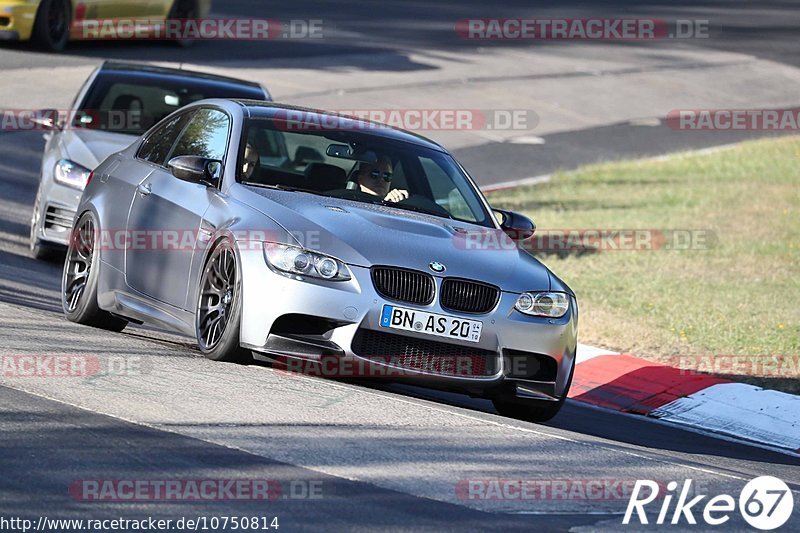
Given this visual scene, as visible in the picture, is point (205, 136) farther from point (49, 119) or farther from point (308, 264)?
point (49, 119)

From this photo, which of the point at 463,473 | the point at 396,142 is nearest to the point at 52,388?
the point at 463,473

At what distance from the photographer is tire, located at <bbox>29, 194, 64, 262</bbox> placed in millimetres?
12266

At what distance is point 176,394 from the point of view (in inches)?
283

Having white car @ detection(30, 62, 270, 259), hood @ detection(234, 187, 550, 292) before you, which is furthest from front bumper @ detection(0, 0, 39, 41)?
hood @ detection(234, 187, 550, 292)

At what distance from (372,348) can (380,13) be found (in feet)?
88.5

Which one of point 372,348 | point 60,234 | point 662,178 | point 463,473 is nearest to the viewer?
point 463,473

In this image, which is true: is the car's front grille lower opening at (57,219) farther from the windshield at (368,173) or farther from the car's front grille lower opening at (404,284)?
the car's front grille lower opening at (404,284)

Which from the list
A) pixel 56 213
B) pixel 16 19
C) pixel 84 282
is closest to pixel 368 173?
pixel 84 282

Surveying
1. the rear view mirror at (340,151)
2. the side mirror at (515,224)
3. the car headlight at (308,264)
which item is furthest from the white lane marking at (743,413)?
the car headlight at (308,264)

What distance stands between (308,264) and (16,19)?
15605 millimetres

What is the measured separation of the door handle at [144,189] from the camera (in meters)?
9.14

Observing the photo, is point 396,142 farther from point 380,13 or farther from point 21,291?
point 380,13

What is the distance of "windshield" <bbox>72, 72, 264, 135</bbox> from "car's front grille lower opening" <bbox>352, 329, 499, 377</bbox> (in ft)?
19.7

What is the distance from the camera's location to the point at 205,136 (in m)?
9.23
